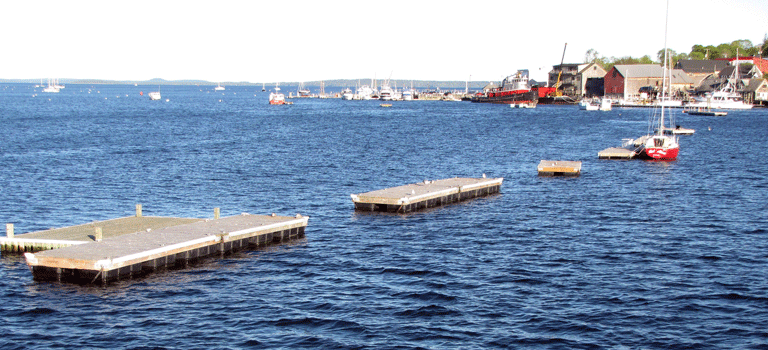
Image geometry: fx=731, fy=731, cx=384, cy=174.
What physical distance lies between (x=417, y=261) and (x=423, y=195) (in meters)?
14.1

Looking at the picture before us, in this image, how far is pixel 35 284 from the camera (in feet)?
104

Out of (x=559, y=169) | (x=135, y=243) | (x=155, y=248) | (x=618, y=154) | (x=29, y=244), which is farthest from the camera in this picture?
(x=618, y=154)

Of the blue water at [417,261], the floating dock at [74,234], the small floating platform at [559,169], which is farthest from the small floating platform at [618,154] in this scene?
the floating dock at [74,234]

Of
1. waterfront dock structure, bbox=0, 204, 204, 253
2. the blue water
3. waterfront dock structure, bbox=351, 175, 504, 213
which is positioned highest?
waterfront dock structure, bbox=351, 175, 504, 213

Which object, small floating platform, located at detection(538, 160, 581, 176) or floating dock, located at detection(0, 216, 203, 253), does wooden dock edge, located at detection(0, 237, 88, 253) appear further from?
small floating platform, located at detection(538, 160, 581, 176)

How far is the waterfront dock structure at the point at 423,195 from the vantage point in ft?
161

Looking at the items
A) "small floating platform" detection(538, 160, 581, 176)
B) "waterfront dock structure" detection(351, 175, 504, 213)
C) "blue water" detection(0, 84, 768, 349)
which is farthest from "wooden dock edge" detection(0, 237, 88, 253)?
"small floating platform" detection(538, 160, 581, 176)

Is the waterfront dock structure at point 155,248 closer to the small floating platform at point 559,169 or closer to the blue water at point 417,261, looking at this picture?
the blue water at point 417,261

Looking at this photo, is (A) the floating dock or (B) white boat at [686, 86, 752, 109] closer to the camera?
(A) the floating dock

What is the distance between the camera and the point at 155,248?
1336 inches

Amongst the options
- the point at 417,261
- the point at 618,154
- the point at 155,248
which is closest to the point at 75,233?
the point at 155,248

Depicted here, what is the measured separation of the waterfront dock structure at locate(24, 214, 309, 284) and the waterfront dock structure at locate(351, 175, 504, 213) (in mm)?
8028

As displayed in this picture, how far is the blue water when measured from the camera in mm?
26844

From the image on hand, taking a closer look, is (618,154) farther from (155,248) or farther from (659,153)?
(155,248)
